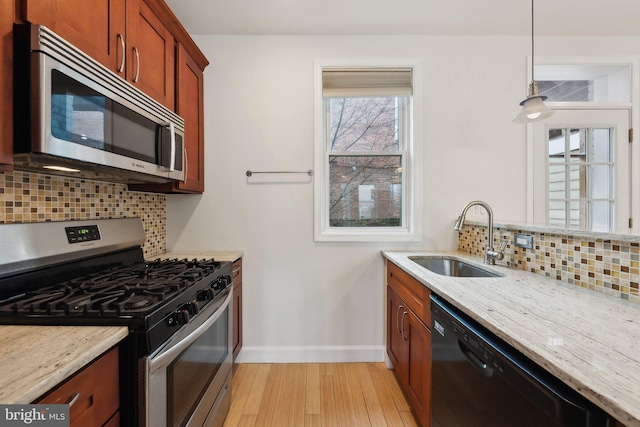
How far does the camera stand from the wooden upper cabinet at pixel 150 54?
1.31 meters

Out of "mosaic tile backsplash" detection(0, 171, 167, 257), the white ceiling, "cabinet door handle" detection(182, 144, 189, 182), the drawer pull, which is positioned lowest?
the drawer pull

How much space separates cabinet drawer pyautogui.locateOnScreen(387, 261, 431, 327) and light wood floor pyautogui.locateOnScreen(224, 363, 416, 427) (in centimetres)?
66

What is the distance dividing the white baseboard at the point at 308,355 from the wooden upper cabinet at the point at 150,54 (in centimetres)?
189

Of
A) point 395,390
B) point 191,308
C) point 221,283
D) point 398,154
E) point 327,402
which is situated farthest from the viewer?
point 398,154

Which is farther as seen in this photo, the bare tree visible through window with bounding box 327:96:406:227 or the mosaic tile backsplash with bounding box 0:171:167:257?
the bare tree visible through window with bounding box 327:96:406:227

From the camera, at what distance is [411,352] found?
60.7 inches

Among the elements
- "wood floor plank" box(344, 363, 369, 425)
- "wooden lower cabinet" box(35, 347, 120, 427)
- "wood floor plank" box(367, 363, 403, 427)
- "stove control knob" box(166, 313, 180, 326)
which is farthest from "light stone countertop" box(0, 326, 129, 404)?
"wood floor plank" box(367, 363, 403, 427)

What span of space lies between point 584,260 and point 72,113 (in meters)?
2.13

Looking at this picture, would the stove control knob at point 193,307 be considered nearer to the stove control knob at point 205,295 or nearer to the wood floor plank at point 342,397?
the stove control knob at point 205,295

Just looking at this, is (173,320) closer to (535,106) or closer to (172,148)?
(172,148)

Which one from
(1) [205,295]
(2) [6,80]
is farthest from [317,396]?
(2) [6,80]

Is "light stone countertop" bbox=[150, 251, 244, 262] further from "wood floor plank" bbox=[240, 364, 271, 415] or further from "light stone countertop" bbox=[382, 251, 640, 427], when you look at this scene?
"light stone countertop" bbox=[382, 251, 640, 427]

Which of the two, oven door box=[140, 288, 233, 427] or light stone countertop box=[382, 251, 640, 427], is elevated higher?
light stone countertop box=[382, 251, 640, 427]

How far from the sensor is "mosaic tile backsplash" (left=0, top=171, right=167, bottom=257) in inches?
44.6
